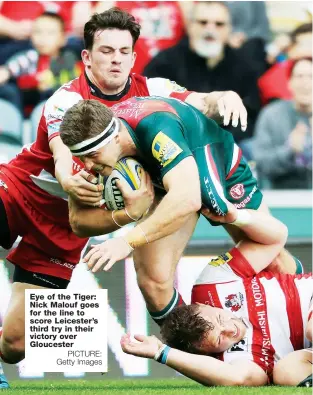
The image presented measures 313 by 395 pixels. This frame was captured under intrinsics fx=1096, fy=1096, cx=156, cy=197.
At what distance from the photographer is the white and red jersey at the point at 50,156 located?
23.7 feet

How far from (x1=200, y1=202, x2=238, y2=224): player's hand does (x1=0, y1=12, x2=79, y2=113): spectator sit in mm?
5296

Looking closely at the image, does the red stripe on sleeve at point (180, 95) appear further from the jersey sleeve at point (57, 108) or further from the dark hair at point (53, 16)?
the dark hair at point (53, 16)

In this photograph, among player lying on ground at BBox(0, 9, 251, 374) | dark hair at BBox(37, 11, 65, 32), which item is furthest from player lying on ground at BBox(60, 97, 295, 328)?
dark hair at BBox(37, 11, 65, 32)

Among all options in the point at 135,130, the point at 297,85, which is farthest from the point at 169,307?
the point at 297,85

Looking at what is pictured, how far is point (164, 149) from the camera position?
19.9 feet

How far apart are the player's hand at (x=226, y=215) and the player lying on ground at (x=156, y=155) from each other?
1 cm

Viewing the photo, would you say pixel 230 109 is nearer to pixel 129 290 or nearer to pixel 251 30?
pixel 129 290

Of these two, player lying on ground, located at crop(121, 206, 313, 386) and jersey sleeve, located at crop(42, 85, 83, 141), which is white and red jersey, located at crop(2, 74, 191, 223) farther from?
player lying on ground, located at crop(121, 206, 313, 386)

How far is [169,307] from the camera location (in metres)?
7.13

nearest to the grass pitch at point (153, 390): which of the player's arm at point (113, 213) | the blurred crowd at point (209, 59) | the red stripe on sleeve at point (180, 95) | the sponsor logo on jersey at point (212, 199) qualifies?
the player's arm at point (113, 213)

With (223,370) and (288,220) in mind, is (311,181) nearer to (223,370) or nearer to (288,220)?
(288,220)

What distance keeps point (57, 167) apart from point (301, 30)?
21.5ft

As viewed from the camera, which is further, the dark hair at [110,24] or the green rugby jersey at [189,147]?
the dark hair at [110,24]

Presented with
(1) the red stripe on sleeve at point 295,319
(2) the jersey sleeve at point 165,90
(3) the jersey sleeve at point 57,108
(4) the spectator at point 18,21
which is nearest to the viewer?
(1) the red stripe on sleeve at point 295,319
